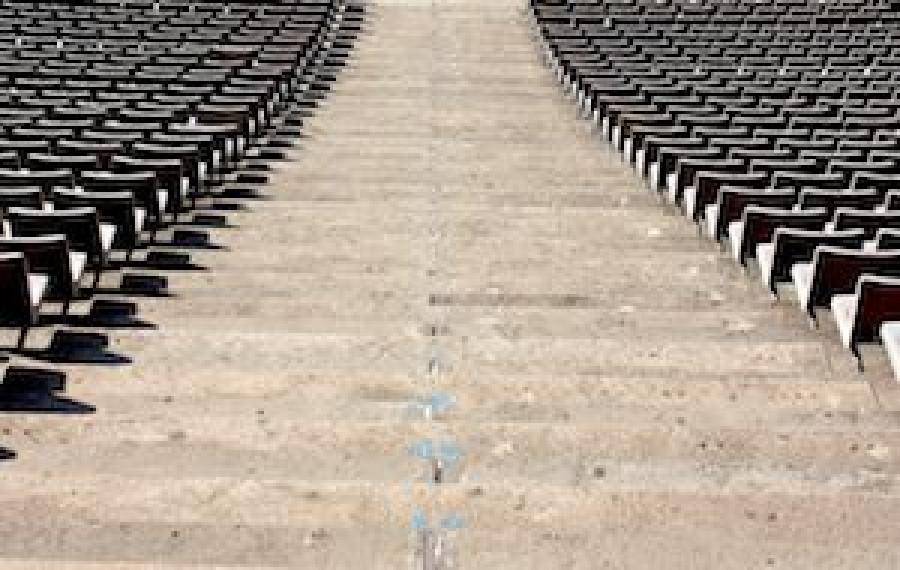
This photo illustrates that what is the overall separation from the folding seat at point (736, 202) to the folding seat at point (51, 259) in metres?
5.24

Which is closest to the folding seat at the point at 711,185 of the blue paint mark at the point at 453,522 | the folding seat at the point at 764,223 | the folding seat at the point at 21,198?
the folding seat at the point at 764,223

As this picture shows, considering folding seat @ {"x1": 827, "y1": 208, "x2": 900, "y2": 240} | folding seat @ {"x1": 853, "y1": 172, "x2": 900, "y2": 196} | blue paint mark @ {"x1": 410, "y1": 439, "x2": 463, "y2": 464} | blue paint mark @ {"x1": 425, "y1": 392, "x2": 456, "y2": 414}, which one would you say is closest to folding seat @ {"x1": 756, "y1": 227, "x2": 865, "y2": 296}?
folding seat @ {"x1": 827, "y1": 208, "x2": 900, "y2": 240}

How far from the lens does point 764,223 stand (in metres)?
9.27

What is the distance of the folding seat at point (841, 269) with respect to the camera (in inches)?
299

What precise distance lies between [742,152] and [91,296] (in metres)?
6.89

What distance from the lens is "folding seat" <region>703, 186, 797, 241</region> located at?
32.6 ft

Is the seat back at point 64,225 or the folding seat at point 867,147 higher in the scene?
the seat back at point 64,225

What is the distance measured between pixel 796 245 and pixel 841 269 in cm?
84

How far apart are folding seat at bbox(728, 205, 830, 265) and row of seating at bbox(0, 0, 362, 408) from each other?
462 cm

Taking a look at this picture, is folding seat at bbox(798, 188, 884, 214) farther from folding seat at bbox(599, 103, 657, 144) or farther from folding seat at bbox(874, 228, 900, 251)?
folding seat at bbox(599, 103, 657, 144)

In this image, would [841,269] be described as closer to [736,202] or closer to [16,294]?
[736,202]

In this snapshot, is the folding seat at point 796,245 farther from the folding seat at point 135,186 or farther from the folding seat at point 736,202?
the folding seat at point 135,186

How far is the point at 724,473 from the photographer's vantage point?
17.2 feet

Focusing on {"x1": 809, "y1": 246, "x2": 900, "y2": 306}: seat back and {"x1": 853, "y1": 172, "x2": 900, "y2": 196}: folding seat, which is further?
{"x1": 853, "y1": 172, "x2": 900, "y2": 196}: folding seat
